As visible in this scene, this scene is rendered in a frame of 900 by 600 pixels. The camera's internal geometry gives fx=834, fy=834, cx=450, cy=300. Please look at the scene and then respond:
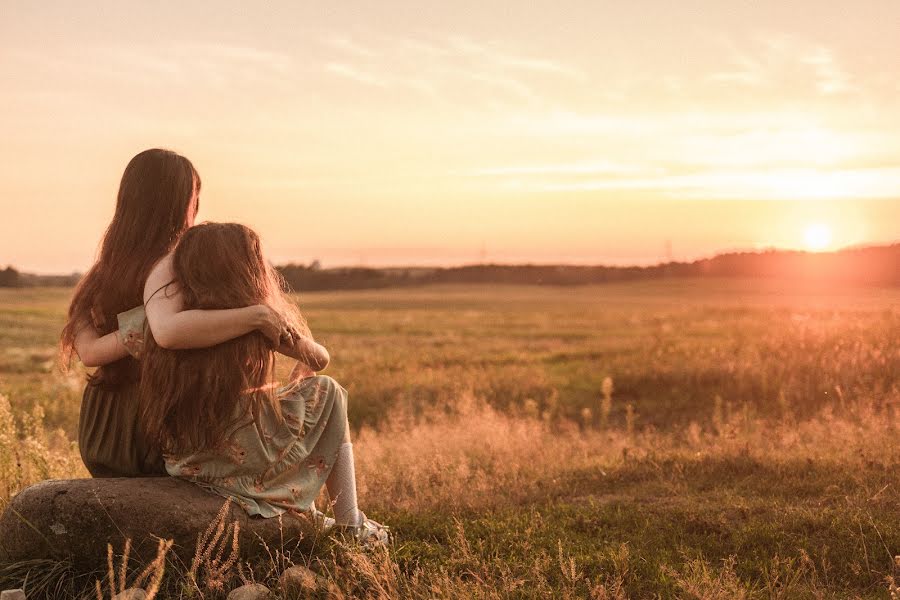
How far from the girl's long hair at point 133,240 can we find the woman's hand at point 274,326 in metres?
0.80

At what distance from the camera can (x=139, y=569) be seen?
4.41 m

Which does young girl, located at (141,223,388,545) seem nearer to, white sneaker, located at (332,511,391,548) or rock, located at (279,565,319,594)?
white sneaker, located at (332,511,391,548)

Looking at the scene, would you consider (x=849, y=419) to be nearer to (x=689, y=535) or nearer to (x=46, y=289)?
(x=689, y=535)

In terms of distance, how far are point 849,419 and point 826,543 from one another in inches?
185

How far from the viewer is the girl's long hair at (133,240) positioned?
15.3 ft

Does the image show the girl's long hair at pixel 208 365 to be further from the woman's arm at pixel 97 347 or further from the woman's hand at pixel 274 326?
the woman's arm at pixel 97 347

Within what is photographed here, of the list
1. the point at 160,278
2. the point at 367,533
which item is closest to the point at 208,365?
the point at 160,278

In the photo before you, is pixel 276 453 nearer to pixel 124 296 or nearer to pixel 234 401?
pixel 234 401

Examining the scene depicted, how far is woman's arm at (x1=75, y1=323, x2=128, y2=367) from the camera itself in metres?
4.64

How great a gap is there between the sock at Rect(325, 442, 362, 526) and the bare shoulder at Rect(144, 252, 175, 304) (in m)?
1.40

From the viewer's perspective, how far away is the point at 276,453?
4.65m

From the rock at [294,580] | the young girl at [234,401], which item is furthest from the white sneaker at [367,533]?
the rock at [294,580]

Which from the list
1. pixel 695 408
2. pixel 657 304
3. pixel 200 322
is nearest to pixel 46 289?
pixel 657 304

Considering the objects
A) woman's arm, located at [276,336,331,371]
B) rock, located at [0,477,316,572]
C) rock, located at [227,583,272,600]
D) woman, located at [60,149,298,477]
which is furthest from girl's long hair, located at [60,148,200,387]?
rock, located at [227,583,272,600]
